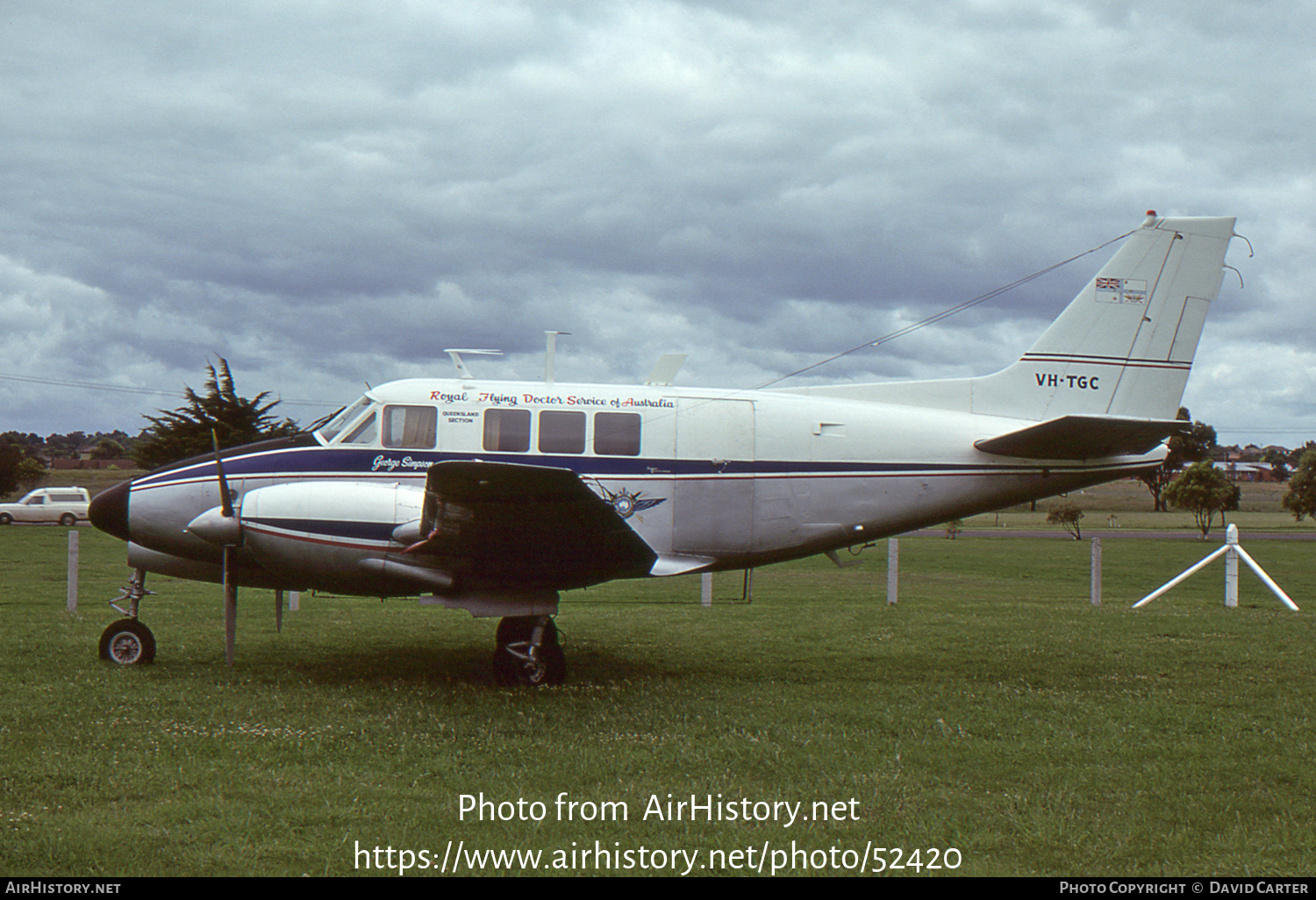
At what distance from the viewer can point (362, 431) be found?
32.1 ft

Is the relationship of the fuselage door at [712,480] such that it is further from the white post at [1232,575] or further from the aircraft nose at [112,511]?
the white post at [1232,575]

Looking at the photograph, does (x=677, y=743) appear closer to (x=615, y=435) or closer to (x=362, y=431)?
(x=615, y=435)

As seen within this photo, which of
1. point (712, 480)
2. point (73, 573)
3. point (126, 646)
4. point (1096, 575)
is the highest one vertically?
point (712, 480)

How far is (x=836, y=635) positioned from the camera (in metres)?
12.6

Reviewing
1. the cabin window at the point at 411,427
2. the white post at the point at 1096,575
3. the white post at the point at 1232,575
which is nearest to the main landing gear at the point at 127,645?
the cabin window at the point at 411,427

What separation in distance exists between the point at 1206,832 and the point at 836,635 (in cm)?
737

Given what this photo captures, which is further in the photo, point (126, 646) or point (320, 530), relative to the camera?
point (126, 646)

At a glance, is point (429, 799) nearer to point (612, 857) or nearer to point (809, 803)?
point (612, 857)

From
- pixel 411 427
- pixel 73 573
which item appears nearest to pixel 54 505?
pixel 73 573

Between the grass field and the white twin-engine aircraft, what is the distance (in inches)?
43.8

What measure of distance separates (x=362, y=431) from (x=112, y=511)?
262 cm

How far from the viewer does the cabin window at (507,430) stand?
9.66m

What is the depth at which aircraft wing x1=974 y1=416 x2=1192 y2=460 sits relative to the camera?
9.62 m

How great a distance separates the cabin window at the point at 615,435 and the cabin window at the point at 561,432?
6.5 inches
